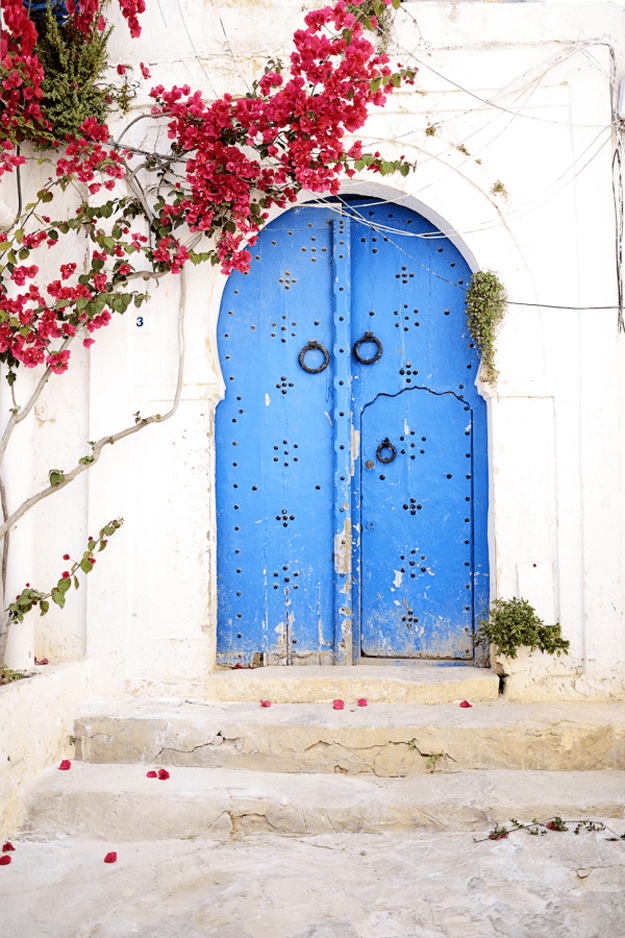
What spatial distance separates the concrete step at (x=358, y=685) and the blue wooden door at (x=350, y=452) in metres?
0.20

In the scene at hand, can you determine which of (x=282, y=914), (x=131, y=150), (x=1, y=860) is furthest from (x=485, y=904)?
(x=131, y=150)

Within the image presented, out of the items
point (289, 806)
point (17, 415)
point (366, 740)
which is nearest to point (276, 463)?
point (17, 415)

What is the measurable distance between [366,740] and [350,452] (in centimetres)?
156

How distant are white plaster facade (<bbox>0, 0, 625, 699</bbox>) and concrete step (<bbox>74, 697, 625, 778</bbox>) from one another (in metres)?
0.34

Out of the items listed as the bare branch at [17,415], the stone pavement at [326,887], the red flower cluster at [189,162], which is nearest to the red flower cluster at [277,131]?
the red flower cluster at [189,162]

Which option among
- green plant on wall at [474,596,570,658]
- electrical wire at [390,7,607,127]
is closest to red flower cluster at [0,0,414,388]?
electrical wire at [390,7,607,127]

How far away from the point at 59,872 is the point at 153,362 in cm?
245

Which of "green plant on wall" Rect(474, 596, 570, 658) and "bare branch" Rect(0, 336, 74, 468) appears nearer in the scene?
"bare branch" Rect(0, 336, 74, 468)

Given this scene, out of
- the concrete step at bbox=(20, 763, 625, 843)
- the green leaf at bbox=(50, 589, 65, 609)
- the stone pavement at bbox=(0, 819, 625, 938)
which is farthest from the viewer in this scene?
the green leaf at bbox=(50, 589, 65, 609)

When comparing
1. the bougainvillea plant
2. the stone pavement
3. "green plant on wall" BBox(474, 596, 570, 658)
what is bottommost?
the stone pavement

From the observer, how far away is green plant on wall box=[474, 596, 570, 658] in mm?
3674

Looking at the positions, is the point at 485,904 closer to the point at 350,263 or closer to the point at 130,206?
the point at 350,263

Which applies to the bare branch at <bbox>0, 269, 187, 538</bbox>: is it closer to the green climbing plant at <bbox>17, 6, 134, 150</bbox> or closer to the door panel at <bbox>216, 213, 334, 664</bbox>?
the door panel at <bbox>216, 213, 334, 664</bbox>

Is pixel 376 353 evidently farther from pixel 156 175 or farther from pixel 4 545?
pixel 4 545
